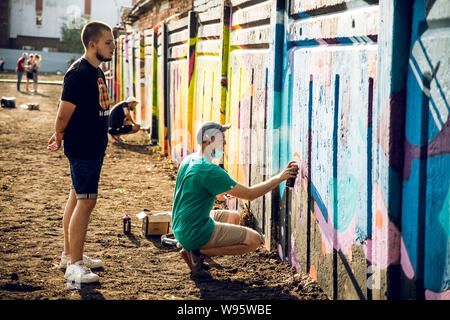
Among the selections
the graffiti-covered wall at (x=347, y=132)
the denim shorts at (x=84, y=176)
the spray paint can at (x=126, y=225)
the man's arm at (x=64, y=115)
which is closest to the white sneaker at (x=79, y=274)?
the denim shorts at (x=84, y=176)

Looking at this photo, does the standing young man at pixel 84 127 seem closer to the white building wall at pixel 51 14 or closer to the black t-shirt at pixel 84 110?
the black t-shirt at pixel 84 110

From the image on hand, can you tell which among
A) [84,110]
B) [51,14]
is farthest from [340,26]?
[51,14]

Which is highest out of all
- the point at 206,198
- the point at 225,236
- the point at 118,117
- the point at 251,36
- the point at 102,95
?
the point at 251,36

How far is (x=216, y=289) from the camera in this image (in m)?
4.15

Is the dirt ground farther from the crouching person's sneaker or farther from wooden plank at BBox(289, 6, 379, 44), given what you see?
wooden plank at BBox(289, 6, 379, 44)

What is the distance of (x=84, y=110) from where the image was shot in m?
4.09

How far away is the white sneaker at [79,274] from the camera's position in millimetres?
4119

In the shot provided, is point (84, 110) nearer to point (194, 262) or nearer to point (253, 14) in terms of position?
point (194, 262)

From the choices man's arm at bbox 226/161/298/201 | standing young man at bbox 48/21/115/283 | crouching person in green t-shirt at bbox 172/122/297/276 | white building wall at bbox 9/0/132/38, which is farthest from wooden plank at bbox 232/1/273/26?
white building wall at bbox 9/0/132/38

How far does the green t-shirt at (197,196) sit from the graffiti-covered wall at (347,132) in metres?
0.69

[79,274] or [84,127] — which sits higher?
[84,127]

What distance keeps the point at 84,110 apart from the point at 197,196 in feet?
3.61

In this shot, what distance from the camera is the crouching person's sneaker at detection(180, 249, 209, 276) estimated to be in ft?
14.3
